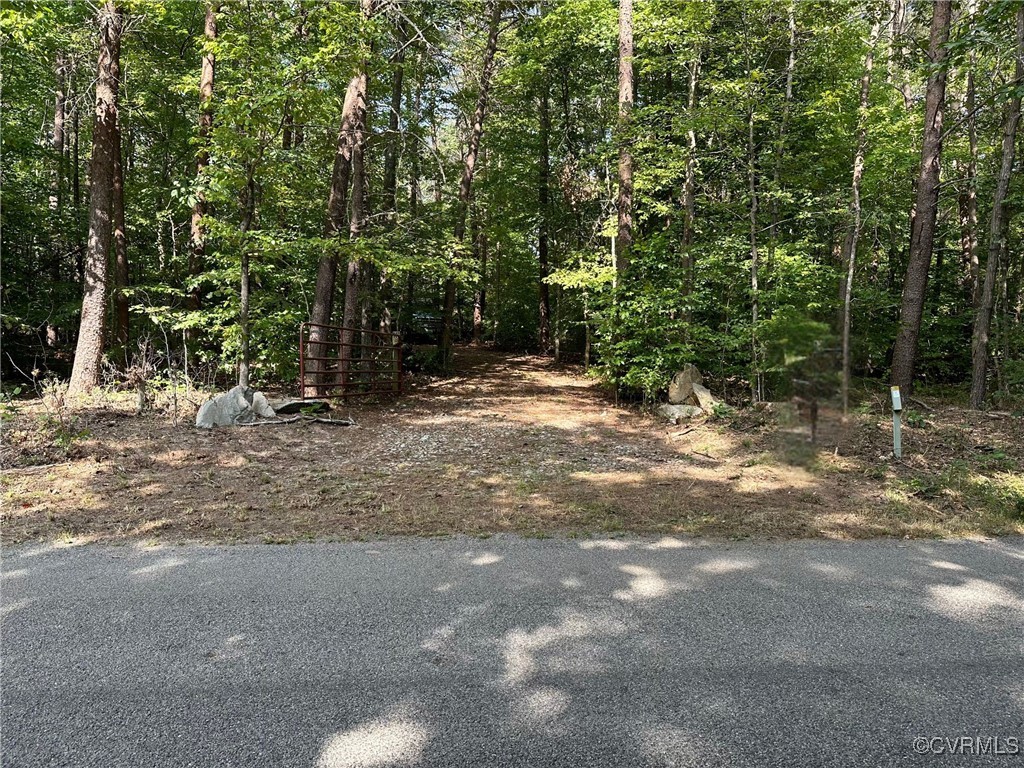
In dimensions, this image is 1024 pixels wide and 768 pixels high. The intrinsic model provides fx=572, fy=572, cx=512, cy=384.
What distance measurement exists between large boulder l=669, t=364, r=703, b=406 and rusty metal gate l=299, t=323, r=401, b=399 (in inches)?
236

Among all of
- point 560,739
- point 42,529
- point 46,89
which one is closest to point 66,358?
point 46,89

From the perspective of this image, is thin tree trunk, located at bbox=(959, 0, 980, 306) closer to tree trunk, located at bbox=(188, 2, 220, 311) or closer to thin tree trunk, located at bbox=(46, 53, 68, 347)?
tree trunk, located at bbox=(188, 2, 220, 311)

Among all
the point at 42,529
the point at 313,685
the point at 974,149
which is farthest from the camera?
the point at 974,149

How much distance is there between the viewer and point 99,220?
10406 mm

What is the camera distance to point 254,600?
3383 mm

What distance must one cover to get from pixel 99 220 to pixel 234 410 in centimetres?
495

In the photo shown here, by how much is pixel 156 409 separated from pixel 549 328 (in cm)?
1609

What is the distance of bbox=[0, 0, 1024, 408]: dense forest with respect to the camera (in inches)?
384

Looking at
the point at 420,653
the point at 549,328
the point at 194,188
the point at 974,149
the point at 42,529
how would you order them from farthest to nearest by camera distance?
the point at 549,328, the point at 974,149, the point at 194,188, the point at 42,529, the point at 420,653

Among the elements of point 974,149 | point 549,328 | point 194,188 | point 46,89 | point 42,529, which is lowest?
point 42,529

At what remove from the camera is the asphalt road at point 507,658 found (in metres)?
2.19

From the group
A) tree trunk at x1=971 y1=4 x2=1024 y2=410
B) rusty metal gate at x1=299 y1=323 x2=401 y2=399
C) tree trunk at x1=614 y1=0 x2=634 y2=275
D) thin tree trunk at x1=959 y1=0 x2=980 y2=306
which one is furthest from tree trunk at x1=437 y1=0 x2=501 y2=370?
thin tree trunk at x1=959 y1=0 x2=980 y2=306

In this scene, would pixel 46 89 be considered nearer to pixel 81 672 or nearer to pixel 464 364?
pixel 464 364

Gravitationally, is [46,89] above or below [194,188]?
above
